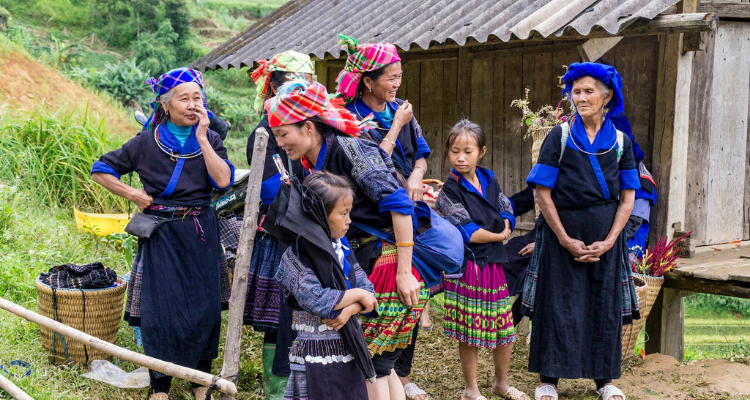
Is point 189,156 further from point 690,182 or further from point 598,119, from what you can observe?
point 690,182

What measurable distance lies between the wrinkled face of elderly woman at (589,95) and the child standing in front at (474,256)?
602 millimetres

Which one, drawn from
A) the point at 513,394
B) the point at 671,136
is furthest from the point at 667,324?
the point at 513,394

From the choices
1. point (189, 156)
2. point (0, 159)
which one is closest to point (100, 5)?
point (0, 159)

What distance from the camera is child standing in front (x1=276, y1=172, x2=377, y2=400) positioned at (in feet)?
8.80

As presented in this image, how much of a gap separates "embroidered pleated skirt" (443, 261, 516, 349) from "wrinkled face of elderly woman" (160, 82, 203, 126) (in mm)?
1814

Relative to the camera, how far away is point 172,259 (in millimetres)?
3838

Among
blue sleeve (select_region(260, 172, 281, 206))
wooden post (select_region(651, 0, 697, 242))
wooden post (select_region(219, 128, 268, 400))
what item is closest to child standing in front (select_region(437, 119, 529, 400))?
blue sleeve (select_region(260, 172, 281, 206))

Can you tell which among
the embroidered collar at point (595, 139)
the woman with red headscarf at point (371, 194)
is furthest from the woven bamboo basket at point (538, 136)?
the woman with red headscarf at point (371, 194)

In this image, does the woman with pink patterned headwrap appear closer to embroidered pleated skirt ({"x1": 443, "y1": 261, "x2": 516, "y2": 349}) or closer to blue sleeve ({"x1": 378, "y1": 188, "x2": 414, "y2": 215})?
blue sleeve ({"x1": 378, "y1": 188, "x2": 414, "y2": 215})

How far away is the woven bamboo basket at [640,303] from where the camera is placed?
483 cm

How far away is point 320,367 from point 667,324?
3963 mm

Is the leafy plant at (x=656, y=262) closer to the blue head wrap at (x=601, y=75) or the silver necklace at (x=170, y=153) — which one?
the blue head wrap at (x=601, y=75)

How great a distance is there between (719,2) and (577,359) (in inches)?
136

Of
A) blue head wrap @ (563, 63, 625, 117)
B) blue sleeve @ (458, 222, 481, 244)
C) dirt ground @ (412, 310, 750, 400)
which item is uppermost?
blue head wrap @ (563, 63, 625, 117)
